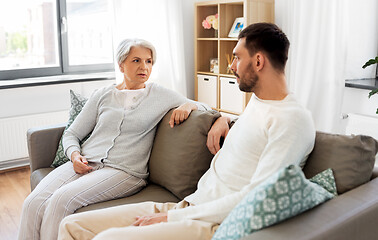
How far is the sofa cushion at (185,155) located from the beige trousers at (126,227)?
25 cm

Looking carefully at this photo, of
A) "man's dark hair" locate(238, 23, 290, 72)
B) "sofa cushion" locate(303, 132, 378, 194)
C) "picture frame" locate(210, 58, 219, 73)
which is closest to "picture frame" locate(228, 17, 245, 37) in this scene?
"picture frame" locate(210, 58, 219, 73)

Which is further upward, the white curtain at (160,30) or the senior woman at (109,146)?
the white curtain at (160,30)

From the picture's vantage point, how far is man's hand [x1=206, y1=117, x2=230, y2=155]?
1.87 metres

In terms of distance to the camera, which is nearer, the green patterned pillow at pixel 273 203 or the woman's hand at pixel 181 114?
the green patterned pillow at pixel 273 203

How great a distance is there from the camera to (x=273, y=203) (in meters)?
1.14

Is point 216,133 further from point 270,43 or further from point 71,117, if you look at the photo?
point 71,117

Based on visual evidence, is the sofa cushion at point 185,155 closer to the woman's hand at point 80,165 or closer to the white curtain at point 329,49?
the woman's hand at point 80,165

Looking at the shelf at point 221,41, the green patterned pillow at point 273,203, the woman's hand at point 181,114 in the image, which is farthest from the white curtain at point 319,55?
the green patterned pillow at point 273,203

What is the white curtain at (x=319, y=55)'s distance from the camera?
3.21m

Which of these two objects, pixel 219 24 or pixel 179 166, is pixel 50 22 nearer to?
pixel 219 24

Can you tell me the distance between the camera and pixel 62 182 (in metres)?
2.08

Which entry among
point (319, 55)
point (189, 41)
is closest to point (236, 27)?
point (189, 41)

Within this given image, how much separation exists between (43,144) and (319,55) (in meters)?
2.16

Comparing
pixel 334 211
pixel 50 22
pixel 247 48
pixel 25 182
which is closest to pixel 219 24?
pixel 50 22
